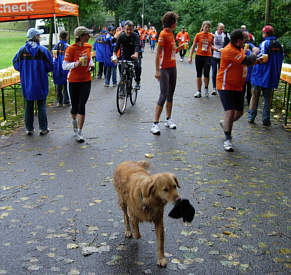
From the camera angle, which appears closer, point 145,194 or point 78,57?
point 145,194

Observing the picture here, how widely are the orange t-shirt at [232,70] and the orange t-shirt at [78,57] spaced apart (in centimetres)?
242

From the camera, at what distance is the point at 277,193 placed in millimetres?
5113

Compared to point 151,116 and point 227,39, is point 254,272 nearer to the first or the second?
point 151,116

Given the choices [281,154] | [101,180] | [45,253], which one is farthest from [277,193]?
[45,253]

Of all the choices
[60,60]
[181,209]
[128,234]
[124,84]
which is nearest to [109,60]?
[60,60]

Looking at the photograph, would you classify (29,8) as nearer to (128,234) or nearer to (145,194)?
(128,234)

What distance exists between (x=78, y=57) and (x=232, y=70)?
9.02ft

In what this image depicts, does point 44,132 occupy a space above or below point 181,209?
below

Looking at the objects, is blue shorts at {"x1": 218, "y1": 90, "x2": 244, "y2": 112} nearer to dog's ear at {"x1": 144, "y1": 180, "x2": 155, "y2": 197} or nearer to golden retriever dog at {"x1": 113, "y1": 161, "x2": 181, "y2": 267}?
golden retriever dog at {"x1": 113, "y1": 161, "x2": 181, "y2": 267}

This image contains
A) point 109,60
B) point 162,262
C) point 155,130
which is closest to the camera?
point 162,262

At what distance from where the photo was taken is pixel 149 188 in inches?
121

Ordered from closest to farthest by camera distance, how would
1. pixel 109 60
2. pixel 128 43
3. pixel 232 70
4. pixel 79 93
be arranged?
pixel 232 70 → pixel 79 93 → pixel 128 43 → pixel 109 60

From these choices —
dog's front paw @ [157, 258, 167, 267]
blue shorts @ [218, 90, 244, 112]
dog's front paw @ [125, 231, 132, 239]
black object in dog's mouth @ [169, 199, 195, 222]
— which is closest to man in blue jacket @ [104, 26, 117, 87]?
blue shorts @ [218, 90, 244, 112]

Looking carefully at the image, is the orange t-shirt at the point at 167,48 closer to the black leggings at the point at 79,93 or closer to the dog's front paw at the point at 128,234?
the black leggings at the point at 79,93
